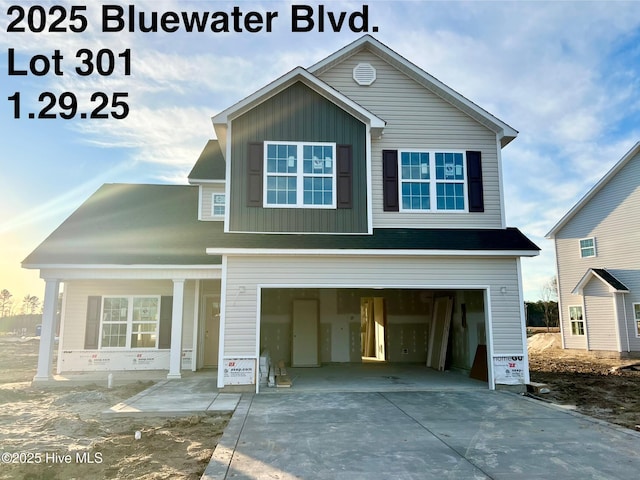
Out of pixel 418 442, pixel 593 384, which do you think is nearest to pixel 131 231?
pixel 418 442

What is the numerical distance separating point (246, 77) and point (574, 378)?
12.0 meters

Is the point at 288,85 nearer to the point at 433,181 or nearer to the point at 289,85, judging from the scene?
the point at 289,85

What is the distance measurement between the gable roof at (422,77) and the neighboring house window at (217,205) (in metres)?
5.45

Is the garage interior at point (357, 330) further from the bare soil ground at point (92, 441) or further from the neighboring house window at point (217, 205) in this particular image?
the bare soil ground at point (92, 441)

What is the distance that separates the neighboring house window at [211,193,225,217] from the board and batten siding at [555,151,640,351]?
16.4 metres

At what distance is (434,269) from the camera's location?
10648 millimetres

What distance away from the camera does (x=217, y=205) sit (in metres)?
15.2

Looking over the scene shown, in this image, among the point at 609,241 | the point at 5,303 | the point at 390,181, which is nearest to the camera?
the point at 390,181

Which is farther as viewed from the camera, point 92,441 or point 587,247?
point 587,247

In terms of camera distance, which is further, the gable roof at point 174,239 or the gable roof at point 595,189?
the gable roof at point 595,189

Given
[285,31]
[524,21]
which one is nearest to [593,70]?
[524,21]

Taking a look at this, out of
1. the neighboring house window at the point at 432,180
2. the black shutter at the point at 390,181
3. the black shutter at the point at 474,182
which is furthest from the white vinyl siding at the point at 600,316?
the black shutter at the point at 390,181

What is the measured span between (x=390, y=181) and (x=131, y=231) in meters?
8.01

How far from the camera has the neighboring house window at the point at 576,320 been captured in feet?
69.2
